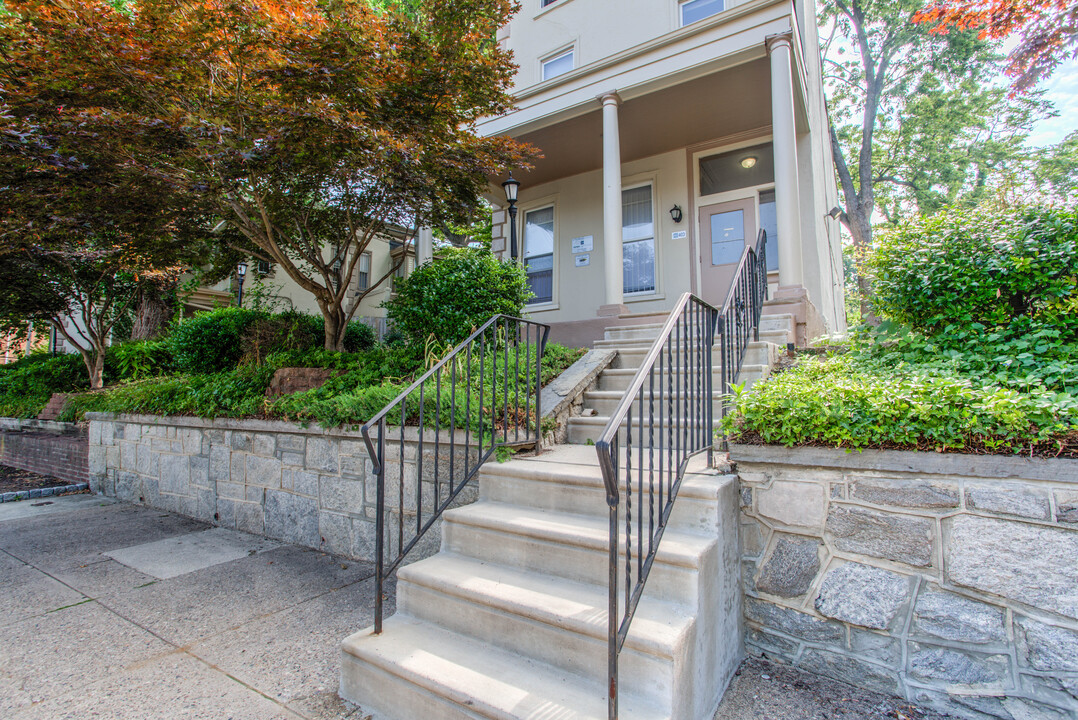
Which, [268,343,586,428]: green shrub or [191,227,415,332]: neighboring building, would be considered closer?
[268,343,586,428]: green shrub

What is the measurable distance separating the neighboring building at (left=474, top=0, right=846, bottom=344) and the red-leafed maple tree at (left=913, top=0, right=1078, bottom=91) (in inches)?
61.2

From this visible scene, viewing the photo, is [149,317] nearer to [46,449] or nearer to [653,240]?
[46,449]

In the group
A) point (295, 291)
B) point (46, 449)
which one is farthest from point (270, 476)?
point (295, 291)

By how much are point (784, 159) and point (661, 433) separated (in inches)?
179

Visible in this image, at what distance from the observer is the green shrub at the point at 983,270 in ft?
8.11

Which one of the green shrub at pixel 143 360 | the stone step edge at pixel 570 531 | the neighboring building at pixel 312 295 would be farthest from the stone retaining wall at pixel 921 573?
the neighboring building at pixel 312 295

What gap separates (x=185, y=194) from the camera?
4.32 meters

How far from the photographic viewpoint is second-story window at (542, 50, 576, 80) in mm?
7309

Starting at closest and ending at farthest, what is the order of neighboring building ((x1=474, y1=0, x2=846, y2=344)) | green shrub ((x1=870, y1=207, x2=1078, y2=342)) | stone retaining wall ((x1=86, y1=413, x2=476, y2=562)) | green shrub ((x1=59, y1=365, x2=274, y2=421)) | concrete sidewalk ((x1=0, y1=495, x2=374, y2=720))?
1. concrete sidewalk ((x1=0, y1=495, x2=374, y2=720))
2. green shrub ((x1=870, y1=207, x2=1078, y2=342))
3. stone retaining wall ((x1=86, y1=413, x2=476, y2=562))
4. green shrub ((x1=59, y1=365, x2=274, y2=421))
5. neighboring building ((x1=474, y1=0, x2=846, y2=344))

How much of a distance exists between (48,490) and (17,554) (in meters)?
2.84

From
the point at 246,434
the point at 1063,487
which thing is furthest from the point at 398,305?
the point at 1063,487

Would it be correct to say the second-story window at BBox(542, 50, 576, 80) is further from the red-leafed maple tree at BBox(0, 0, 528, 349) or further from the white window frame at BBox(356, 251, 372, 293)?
the white window frame at BBox(356, 251, 372, 293)

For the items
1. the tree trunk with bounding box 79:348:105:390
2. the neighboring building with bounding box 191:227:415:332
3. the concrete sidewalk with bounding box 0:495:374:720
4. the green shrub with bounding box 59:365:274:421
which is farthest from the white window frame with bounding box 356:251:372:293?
the concrete sidewalk with bounding box 0:495:374:720

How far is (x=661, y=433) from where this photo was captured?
1.77 metres
